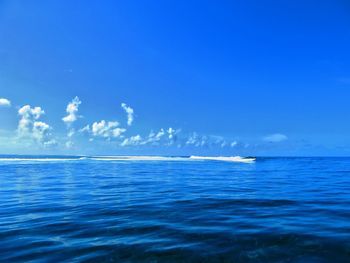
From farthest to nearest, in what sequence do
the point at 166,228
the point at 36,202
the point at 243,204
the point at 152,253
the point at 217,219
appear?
the point at 36,202, the point at 243,204, the point at 217,219, the point at 166,228, the point at 152,253

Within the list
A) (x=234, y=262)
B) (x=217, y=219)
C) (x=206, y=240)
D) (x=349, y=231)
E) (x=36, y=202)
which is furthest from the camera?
(x=36, y=202)

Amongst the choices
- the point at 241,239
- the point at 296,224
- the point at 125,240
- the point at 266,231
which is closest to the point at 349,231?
the point at 296,224

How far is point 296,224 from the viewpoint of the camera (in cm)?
1088

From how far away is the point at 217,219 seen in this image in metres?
11.9

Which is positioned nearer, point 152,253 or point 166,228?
point 152,253

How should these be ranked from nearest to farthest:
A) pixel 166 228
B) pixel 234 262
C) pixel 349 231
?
pixel 234 262
pixel 349 231
pixel 166 228

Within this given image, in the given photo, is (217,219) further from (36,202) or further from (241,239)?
(36,202)

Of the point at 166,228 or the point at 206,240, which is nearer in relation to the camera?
the point at 206,240

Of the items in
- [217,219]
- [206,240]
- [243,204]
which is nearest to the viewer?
[206,240]

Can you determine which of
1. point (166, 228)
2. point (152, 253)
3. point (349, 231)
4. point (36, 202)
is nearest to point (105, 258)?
point (152, 253)

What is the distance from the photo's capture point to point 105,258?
769 cm

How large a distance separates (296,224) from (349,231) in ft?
5.91

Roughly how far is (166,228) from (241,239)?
292 centimetres

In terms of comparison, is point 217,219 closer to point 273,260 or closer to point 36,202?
point 273,260
